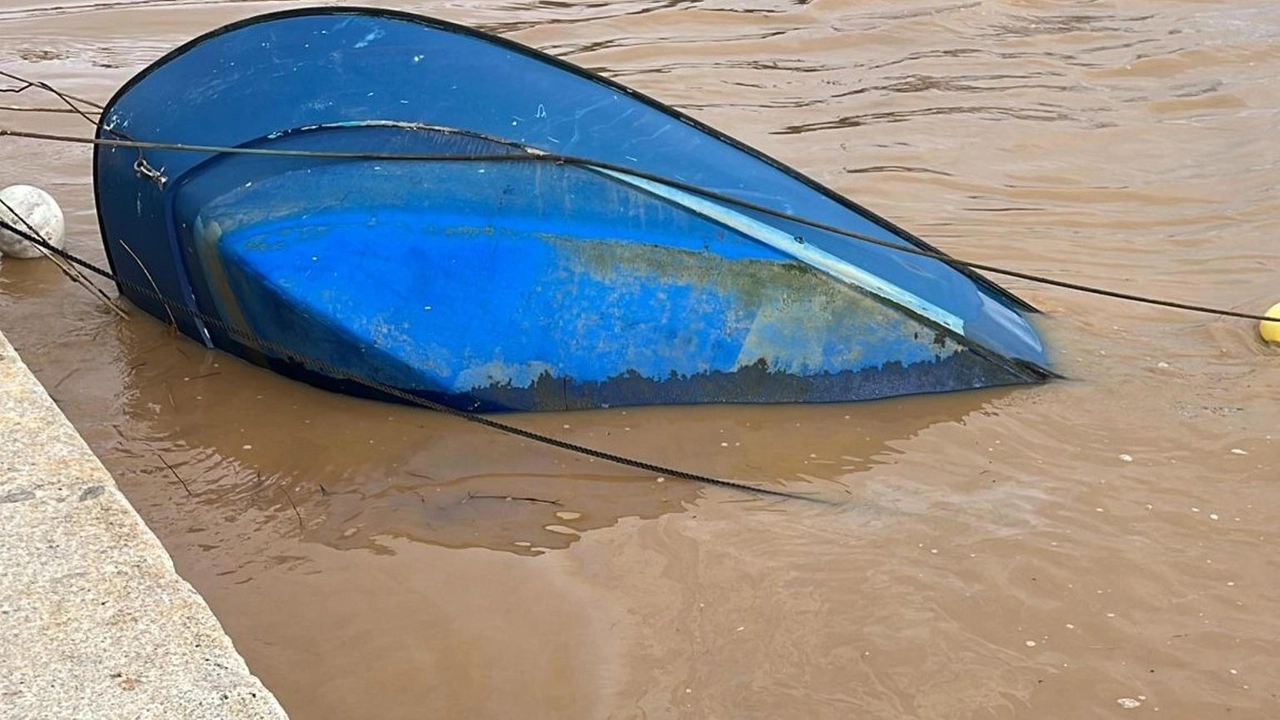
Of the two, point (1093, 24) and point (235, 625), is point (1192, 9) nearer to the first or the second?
point (1093, 24)

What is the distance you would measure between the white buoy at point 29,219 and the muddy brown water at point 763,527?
0.06m

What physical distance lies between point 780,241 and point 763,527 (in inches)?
35.7

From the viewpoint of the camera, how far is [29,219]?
490 cm

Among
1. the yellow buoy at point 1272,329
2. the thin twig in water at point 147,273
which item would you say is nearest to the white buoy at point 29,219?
the thin twig in water at point 147,273

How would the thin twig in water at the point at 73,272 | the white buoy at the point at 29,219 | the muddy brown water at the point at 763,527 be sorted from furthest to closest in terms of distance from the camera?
the white buoy at the point at 29,219 → the thin twig in water at the point at 73,272 → the muddy brown water at the point at 763,527

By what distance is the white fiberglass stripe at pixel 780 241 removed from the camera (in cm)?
389

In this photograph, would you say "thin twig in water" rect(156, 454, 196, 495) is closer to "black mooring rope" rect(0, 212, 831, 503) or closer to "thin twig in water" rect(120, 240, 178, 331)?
"black mooring rope" rect(0, 212, 831, 503)

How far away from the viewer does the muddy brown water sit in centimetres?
291

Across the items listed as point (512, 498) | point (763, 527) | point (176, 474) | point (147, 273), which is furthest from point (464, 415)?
point (147, 273)

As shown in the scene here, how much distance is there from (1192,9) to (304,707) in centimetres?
965

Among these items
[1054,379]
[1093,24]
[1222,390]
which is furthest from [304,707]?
[1093,24]

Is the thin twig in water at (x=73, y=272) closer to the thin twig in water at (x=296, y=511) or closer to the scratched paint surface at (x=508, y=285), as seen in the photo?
the scratched paint surface at (x=508, y=285)

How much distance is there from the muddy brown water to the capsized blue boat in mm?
150

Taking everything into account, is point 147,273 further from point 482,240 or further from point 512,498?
point 512,498
